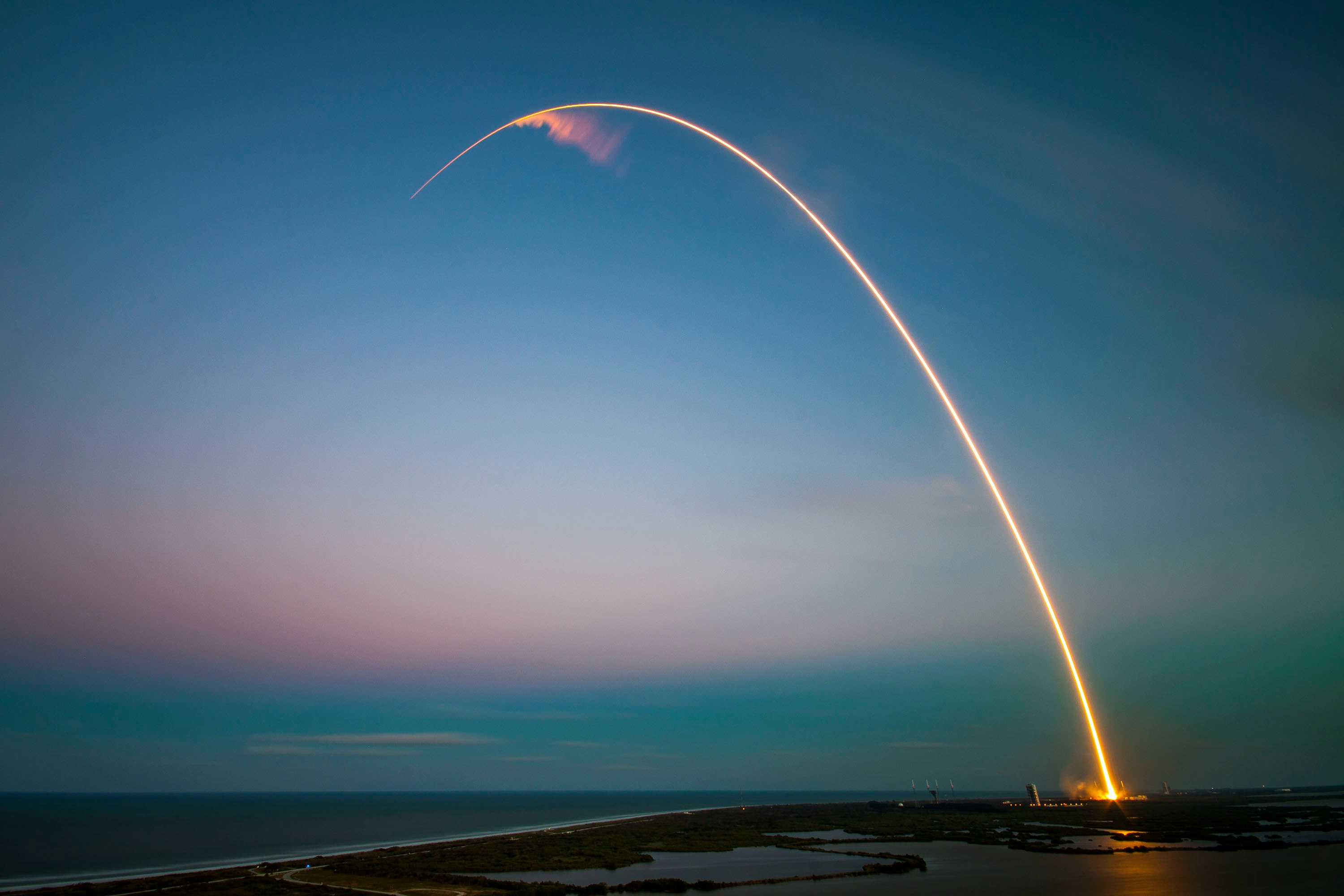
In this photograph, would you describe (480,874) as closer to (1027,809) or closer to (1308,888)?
(1308,888)

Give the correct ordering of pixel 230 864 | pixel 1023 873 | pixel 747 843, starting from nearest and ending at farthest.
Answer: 1. pixel 1023 873
2. pixel 230 864
3. pixel 747 843

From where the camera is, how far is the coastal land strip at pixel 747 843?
40531 millimetres

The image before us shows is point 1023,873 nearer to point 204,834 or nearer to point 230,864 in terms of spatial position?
point 230,864

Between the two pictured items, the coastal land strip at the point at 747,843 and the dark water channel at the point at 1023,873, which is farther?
the coastal land strip at the point at 747,843

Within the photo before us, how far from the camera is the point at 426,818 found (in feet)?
454

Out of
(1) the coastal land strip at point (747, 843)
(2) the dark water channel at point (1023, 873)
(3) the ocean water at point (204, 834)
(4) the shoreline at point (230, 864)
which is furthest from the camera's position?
(3) the ocean water at point (204, 834)

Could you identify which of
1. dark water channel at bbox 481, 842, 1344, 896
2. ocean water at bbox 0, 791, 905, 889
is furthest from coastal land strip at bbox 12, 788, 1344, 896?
ocean water at bbox 0, 791, 905, 889

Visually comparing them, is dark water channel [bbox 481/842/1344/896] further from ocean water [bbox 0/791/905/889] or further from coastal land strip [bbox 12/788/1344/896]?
ocean water [bbox 0/791/905/889]

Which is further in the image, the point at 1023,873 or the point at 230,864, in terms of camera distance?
the point at 230,864

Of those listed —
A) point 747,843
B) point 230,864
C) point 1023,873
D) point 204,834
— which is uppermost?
point 1023,873

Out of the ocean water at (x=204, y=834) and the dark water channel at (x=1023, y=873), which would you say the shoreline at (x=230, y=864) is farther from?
the dark water channel at (x=1023, y=873)

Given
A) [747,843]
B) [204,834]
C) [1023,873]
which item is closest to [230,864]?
[747,843]

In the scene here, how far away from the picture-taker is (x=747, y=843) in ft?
218

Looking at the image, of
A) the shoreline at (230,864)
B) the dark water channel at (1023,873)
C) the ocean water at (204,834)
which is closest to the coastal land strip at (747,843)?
the shoreline at (230,864)
